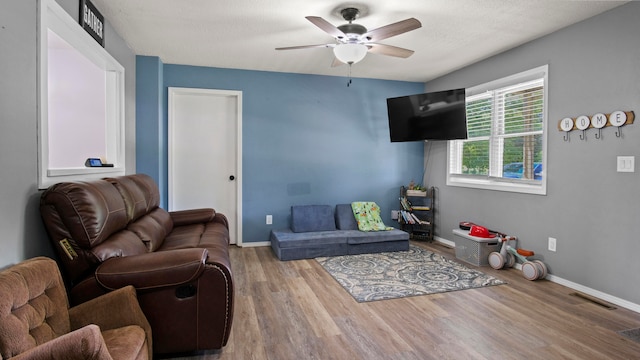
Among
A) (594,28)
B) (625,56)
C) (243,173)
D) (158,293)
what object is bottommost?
(158,293)

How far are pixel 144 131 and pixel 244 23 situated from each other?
1.86 metres

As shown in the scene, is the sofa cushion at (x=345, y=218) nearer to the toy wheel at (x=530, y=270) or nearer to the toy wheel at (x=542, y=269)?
the toy wheel at (x=530, y=270)

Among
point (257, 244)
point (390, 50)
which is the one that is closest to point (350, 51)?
point (390, 50)

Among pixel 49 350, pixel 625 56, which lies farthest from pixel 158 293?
pixel 625 56

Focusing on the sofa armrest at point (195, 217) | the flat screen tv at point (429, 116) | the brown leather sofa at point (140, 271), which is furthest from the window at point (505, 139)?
the brown leather sofa at point (140, 271)

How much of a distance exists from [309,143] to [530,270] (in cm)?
307

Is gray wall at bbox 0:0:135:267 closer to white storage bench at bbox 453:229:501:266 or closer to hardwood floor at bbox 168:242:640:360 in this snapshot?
hardwood floor at bbox 168:242:640:360

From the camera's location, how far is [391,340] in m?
2.27

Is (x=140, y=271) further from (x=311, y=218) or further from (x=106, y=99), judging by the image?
(x=311, y=218)

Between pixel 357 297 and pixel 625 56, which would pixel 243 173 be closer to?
pixel 357 297

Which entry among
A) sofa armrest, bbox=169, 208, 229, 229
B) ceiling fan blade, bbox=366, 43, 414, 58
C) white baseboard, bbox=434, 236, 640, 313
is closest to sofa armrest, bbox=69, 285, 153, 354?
sofa armrest, bbox=169, 208, 229, 229

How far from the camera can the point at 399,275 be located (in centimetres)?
354

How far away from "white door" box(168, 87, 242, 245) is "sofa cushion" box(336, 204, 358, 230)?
1367 millimetres

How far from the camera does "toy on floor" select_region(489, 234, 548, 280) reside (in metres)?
3.38
